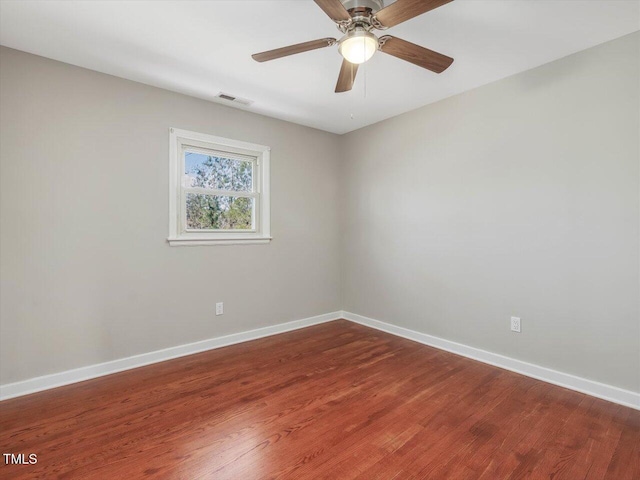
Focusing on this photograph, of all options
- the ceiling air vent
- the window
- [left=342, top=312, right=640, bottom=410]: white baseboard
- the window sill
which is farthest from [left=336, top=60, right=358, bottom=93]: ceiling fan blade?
[left=342, top=312, right=640, bottom=410]: white baseboard

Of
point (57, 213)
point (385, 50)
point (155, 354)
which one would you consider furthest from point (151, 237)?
point (385, 50)

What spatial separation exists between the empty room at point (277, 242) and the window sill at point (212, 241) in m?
0.02

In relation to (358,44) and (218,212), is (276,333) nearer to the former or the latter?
(218,212)

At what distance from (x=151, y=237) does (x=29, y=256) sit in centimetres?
81

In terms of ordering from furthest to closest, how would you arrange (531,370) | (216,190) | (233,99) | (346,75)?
1. (216,190)
2. (233,99)
3. (531,370)
4. (346,75)

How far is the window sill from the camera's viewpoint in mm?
2949

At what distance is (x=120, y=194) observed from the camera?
2.66m

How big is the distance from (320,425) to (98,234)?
223 cm

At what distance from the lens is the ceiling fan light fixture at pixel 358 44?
65.1 inches

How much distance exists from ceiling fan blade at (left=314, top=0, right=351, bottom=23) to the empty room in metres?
0.03

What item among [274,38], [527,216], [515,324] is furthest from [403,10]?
[515,324]

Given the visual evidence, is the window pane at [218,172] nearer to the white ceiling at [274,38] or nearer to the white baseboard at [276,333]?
the white ceiling at [274,38]

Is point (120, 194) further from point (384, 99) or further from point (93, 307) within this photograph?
point (384, 99)

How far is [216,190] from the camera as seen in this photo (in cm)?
325
